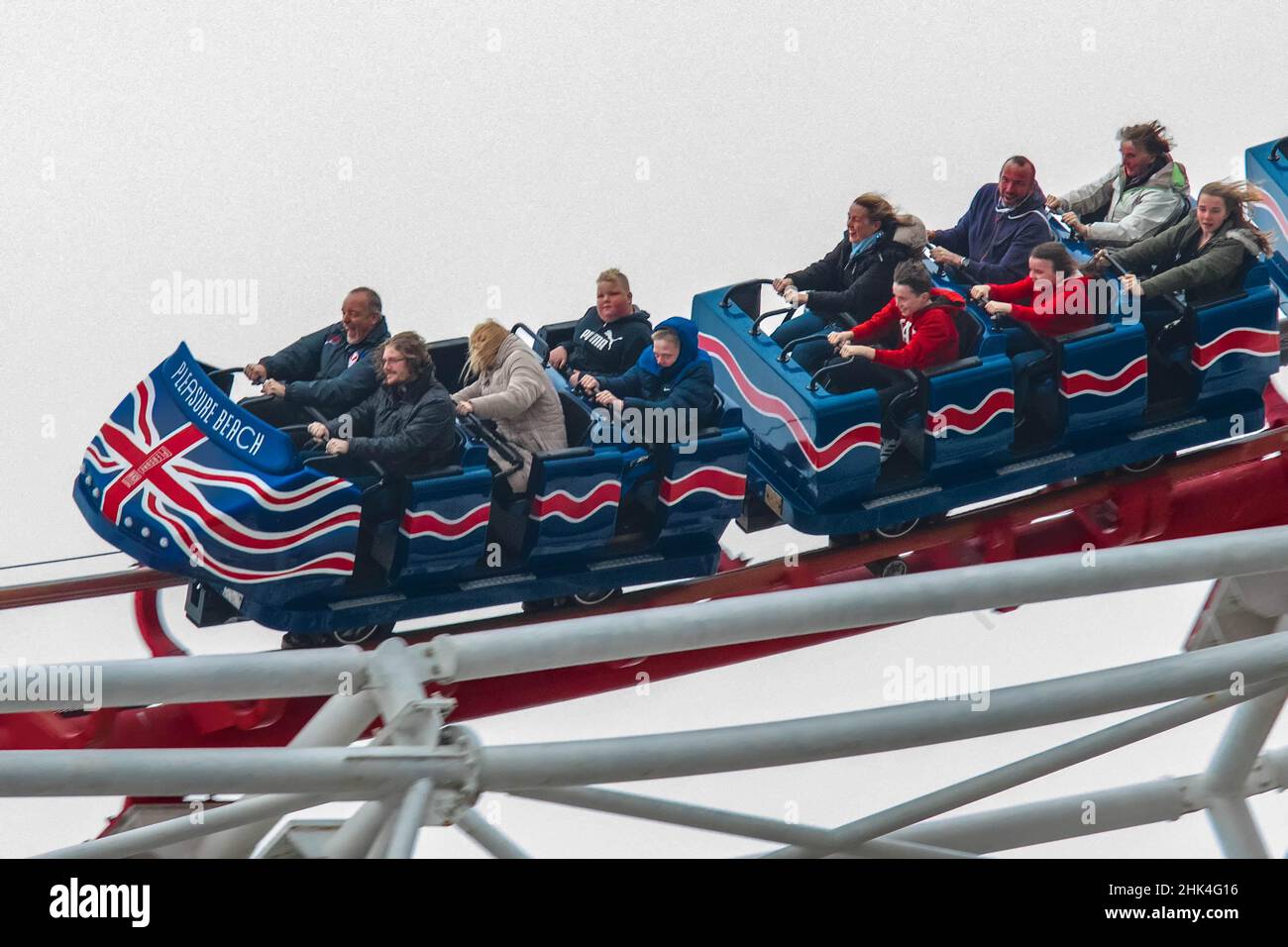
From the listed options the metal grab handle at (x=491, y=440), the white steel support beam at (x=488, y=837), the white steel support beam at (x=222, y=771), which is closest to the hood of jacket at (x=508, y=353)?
the metal grab handle at (x=491, y=440)

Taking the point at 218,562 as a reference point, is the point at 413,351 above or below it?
above

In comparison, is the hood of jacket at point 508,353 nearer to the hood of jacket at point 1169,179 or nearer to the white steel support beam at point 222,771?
the hood of jacket at point 1169,179

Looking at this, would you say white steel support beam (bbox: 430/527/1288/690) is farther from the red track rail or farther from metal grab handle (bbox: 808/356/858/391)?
metal grab handle (bbox: 808/356/858/391)

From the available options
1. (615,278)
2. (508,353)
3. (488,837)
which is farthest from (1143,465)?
(488,837)

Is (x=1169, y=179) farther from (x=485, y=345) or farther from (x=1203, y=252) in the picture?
(x=485, y=345)

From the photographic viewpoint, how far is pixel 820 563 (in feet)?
26.4

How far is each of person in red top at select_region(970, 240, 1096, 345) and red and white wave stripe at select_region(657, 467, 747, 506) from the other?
4.27ft

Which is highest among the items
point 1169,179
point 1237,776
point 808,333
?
point 1169,179

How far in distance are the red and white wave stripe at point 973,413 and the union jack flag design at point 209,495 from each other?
2.21 meters

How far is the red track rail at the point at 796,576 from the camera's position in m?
7.01

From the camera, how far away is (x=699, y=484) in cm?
755

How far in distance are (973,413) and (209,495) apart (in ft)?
9.21
